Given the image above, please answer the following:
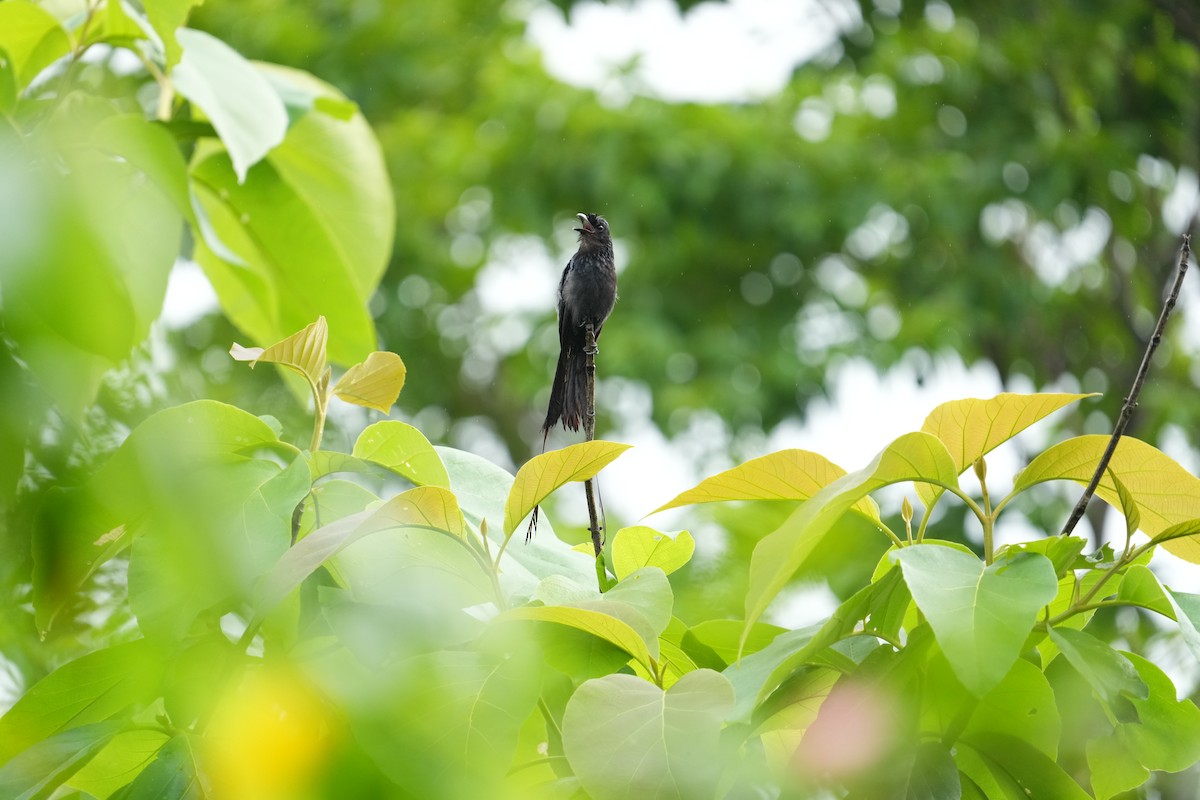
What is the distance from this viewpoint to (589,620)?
0.68 metres

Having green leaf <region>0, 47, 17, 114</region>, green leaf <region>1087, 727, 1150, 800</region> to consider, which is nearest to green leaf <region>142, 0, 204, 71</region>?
green leaf <region>0, 47, 17, 114</region>

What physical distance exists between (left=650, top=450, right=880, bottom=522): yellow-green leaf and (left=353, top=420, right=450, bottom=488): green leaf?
17cm

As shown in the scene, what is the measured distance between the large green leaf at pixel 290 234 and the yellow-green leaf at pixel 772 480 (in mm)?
593

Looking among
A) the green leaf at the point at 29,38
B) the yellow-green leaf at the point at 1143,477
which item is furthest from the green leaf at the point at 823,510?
the green leaf at the point at 29,38

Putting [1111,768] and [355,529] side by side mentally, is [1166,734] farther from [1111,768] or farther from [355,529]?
[355,529]

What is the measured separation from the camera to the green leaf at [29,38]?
46.7 inches

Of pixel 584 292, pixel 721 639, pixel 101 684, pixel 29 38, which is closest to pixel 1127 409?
pixel 721 639

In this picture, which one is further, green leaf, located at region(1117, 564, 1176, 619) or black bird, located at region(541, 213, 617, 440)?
black bird, located at region(541, 213, 617, 440)

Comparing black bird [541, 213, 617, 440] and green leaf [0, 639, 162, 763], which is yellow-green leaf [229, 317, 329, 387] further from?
black bird [541, 213, 617, 440]

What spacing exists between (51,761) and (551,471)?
346 mm

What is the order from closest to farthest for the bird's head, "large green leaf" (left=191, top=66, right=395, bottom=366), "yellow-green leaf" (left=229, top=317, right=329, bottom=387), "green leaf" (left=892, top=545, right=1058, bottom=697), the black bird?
"green leaf" (left=892, top=545, right=1058, bottom=697)
"yellow-green leaf" (left=229, top=317, right=329, bottom=387)
the black bird
"large green leaf" (left=191, top=66, right=395, bottom=366)
the bird's head

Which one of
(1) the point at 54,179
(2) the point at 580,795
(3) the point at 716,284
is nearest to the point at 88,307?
(1) the point at 54,179

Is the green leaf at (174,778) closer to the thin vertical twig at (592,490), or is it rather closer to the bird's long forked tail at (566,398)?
the thin vertical twig at (592,490)

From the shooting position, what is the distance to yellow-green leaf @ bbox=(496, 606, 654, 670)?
670mm
